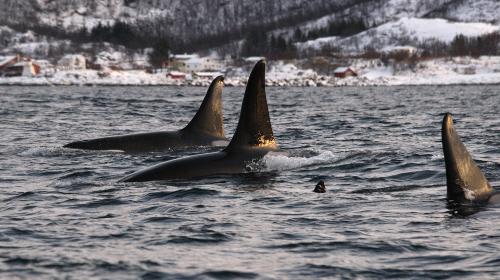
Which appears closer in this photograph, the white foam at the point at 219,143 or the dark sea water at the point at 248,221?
the dark sea water at the point at 248,221

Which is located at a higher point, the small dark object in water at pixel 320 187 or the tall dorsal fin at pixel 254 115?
the tall dorsal fin at pixel 254 115

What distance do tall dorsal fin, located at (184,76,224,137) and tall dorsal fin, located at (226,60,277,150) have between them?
12.8 ft

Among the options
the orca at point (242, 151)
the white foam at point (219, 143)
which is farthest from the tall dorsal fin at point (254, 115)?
the white foam at point (219, 143)

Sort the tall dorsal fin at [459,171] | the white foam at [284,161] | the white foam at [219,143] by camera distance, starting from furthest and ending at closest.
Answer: the white foam at [219,143] < the white foam at [284,161] < the tall dorsal fin at [459,171]

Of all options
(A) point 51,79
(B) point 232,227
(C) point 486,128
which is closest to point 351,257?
(B) point 232,227

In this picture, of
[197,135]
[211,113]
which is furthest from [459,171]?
[197,135]

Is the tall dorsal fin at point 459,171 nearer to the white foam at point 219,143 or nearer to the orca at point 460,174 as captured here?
the orca at point 460,174

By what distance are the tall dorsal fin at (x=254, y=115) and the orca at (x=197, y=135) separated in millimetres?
3980

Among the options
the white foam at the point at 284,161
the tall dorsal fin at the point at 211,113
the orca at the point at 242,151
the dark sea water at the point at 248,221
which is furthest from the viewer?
the tall dorsal fin at the point at 211,113

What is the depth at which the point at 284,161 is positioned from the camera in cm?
1902

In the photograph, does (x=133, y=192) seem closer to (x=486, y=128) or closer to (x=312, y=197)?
(x=312, y=197)

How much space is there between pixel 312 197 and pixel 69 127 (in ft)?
70.1

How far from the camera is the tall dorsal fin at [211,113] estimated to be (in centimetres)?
2198

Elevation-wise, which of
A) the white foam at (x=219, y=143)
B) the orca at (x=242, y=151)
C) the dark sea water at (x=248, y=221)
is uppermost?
the orca at (x=242, y=151)
